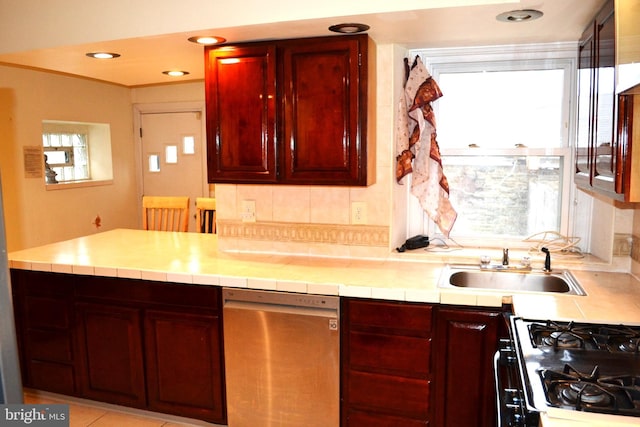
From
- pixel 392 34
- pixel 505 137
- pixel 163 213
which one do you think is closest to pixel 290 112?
pixel 392 34

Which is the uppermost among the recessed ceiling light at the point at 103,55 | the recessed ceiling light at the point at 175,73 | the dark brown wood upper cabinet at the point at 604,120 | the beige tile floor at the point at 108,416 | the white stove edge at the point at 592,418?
the recessed ceiling light at the point at 103,55

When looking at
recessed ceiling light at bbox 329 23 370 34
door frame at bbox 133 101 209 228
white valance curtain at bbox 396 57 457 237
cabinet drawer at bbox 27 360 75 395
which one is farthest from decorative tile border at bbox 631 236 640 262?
door frame at bbox 133 101 209 228

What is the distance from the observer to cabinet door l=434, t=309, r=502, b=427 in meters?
2.23

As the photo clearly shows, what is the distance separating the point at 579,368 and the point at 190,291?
1.76 meters

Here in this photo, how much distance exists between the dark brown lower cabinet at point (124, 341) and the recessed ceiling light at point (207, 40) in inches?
48.4

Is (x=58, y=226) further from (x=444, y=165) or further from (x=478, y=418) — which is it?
(x=478, y=418)

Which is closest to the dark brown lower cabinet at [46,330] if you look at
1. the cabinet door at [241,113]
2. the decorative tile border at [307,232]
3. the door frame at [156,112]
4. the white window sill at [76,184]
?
the decorative tile border at [307,232]

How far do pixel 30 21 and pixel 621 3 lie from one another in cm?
277

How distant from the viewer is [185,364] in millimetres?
2678

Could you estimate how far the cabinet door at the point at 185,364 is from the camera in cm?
262

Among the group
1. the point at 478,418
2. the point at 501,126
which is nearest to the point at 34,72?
the point at 501,126

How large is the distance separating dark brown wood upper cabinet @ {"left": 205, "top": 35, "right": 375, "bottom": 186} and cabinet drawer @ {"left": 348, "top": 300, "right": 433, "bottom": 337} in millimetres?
618

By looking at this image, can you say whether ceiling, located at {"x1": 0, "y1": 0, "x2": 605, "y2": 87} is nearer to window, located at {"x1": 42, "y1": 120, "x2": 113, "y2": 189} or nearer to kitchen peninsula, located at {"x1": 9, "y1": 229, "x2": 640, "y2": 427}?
kitchen peninsula, located at {"x1": 9, "y1": 229, "x2": 640, "y2": 427}

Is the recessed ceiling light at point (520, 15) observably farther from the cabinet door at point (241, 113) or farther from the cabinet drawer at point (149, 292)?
the cabinet drawer at point (149, 292)
